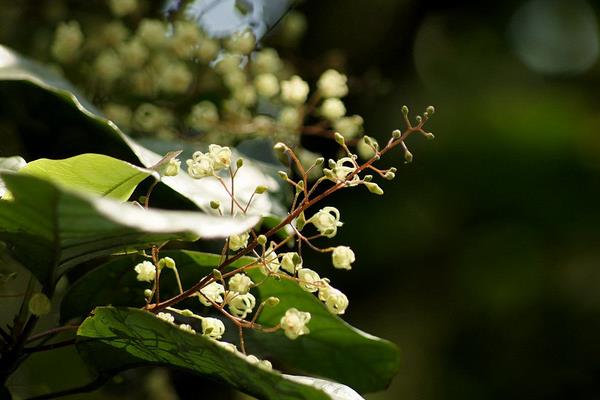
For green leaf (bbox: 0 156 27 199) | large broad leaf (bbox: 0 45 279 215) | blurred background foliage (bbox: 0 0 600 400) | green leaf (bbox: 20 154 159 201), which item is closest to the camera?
green leaf (bbox: 20 154 159 201)

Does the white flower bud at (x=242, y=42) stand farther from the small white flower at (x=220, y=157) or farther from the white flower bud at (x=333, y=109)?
the small white flower at (x=220, y=157)

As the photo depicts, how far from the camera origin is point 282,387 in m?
0.54

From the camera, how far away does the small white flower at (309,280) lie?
64 centimetres

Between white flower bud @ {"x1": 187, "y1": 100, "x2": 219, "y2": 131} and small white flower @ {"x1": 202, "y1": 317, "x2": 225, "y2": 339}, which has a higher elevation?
white flower bud @ {"x1": 187, "y1": 100, "x2": 219, "y2": 131}

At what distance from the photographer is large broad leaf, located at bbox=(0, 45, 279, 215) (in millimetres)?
780

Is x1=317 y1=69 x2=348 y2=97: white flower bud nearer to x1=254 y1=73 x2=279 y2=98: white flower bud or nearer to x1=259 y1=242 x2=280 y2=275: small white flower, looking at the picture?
x1=254 y1=73 x2=279 y2=98: white flower bud

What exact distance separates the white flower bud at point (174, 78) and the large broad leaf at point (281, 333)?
1.78ft

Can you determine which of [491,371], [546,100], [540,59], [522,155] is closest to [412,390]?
[491,371]

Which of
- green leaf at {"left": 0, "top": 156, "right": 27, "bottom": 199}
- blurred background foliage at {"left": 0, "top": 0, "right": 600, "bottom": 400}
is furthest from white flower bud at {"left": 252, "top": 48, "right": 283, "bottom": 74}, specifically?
green leaf at {"left": 0, "top": 156, "right": 27, "bottom": 199}

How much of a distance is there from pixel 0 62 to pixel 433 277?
1239 millimetres

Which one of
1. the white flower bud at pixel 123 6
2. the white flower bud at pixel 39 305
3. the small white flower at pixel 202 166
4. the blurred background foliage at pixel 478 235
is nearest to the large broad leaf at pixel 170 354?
the white flower bud at pixel 39 305

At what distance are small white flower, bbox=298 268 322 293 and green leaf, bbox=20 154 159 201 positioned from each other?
0.15 metres

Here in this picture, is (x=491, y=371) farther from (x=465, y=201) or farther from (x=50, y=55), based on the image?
(x=50, y=55)

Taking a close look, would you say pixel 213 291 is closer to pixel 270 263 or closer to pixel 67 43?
pixel 270 263
